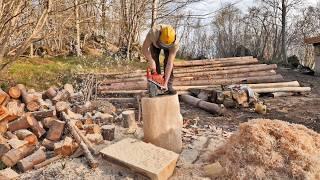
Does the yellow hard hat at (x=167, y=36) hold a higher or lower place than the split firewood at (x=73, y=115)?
higher

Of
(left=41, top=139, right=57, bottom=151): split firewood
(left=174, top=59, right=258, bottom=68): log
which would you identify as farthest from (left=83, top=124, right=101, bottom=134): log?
(left=174, top=59, right=258, bottom=68): log

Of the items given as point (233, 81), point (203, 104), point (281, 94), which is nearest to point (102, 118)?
point (203, 104)

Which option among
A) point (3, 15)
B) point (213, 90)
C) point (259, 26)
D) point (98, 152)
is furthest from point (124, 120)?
point (259, 26)

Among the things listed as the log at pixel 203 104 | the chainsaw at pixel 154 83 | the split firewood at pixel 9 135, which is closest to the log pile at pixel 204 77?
the log at pixel 203 104

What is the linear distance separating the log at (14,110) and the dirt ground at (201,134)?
4.03 ft

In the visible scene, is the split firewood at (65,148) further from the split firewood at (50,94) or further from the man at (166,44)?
the split firewood at (50,94)

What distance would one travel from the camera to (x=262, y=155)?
3992 millimetres

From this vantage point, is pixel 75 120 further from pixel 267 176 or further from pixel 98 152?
pixel 267 176

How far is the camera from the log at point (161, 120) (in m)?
4.55

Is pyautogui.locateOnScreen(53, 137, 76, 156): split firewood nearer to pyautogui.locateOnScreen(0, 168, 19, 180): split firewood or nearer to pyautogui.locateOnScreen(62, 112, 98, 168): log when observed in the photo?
pyautogui.locateOnScreen(62, 112, 98, 168): log

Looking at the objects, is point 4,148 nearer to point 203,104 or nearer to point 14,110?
point 14,110

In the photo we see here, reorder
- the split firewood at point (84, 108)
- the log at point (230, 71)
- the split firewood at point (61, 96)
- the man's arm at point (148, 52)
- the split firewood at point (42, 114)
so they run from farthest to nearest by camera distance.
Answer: the log at point (230, 71)
the split firewood at point (61, 96)
the split firewood at point (84, 108)
the split firewood at point (42, 114)
the man's arm at point (148, 52)

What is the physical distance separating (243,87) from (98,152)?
5.53 m

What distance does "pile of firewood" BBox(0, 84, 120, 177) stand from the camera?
4438 millimetres
